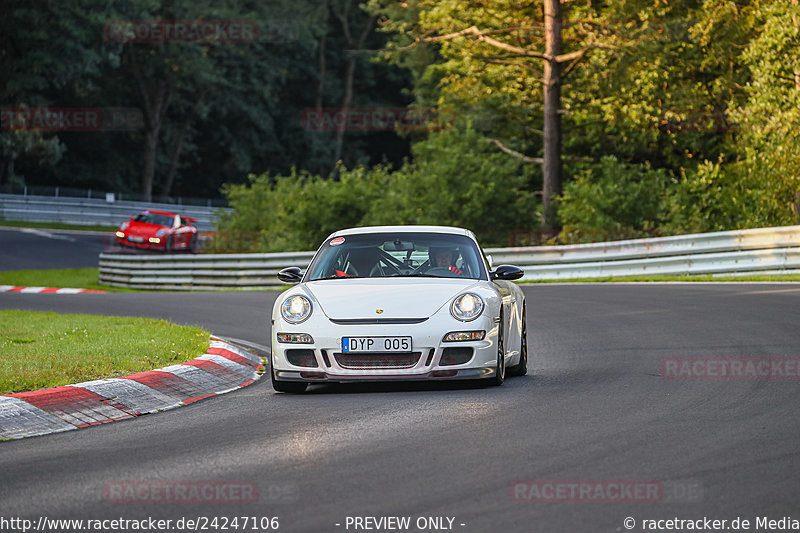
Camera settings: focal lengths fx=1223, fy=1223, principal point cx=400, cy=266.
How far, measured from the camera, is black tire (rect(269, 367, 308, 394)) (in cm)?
993

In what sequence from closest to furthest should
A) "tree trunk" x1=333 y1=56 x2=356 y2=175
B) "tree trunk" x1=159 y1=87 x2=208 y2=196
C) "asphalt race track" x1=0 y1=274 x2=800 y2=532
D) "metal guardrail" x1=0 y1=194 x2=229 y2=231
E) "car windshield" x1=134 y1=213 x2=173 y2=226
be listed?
1. "asphalt race track" x1=0 y1=274 x2=800 y2=532
2. "car windshield" x1=134 y1=213 x2=173 y2=226
3. "metal guardrail" x1=0 y1=194 x2=229 y2=231
4. "tree trunk" x1=159 y1=87 x2=208 y2=196
5. "tree trunk" x1=333 y1=56 x2=356 y2=175

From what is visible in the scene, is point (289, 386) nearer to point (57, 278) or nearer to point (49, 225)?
point (57, 278)

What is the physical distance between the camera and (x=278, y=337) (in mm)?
9867

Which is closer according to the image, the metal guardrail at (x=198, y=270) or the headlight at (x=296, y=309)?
the headlight at (x=296, y=309)

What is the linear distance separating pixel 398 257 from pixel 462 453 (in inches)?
180

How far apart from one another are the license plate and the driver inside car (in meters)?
1.39

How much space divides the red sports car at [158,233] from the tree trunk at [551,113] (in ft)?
41.5

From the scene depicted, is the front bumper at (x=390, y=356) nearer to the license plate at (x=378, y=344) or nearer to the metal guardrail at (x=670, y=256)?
the license plate at (x=378, y=344)

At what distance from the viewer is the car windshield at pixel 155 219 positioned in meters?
39.6

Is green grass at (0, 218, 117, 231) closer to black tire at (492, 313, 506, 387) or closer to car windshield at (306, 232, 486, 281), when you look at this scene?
car windshield at (306, 232, 486, 281)

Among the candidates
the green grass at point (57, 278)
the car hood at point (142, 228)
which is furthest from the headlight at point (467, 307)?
the car hood at point (142, 228)

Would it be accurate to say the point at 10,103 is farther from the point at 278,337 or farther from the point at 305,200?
the point at 278,337

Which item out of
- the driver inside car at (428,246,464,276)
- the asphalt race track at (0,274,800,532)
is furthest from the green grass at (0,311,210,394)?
the driver inside car at (428,246,464,276)

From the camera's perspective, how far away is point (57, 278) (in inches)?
1341
